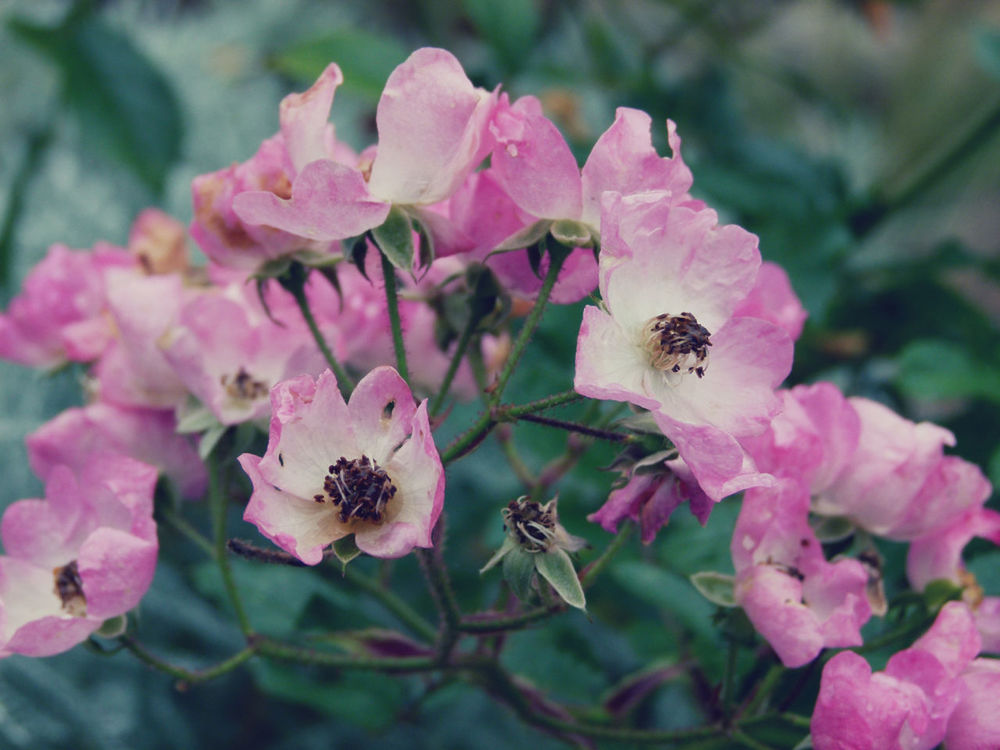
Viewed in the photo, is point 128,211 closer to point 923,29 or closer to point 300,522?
point 300,522

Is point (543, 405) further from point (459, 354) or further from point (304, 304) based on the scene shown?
point (304, 304)

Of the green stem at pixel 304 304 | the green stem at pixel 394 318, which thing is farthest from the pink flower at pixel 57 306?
the green stem at pixel 394 318

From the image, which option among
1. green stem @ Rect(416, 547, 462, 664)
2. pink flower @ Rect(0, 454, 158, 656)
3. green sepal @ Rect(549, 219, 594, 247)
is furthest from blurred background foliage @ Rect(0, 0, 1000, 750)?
green sepal @ Rect(549, 219, 594, 247)

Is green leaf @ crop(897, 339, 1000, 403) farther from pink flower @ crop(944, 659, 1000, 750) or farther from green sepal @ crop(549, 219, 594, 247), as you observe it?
green sepal @ crop(549, 219, 594, 247)

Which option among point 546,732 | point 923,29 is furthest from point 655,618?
point 923,29

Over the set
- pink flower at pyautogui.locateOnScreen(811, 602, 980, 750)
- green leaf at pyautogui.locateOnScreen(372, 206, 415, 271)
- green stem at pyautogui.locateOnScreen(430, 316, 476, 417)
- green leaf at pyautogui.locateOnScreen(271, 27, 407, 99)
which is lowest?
pink flower at pyautogui.locateOnScreen(811, 602, 980, 750)

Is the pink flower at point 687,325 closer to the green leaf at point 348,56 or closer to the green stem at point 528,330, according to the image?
the green stem at point 528,330
